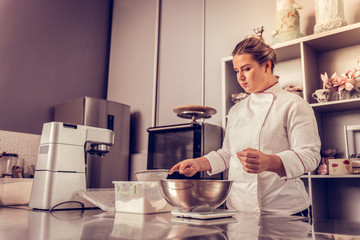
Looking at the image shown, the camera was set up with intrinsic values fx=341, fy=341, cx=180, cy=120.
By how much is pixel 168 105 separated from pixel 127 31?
1179 mm

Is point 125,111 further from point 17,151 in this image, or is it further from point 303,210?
point 303,210

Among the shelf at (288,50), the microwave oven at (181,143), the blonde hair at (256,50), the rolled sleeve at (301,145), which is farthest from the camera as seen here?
the microwave oven at (181,143)

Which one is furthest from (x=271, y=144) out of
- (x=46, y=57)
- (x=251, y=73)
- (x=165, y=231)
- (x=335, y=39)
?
(x=46, y=57)

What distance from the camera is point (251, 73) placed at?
5.01ft

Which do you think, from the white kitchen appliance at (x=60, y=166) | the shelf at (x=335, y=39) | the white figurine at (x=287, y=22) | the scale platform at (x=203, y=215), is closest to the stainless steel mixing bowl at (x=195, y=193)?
the scale platform at (x=203, y=215)

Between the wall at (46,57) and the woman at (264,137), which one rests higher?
the wall at (46,57)

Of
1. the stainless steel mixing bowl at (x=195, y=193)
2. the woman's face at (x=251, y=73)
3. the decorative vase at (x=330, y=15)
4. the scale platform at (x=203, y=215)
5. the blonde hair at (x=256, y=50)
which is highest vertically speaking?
the decorative vase at (x=330, y=15)

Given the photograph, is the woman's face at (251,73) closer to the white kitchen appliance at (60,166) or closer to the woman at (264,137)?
the woman at (264,137)

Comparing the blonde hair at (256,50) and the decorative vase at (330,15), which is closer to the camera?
the blonde hair at (256,50)

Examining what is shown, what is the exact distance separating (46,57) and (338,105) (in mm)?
2737

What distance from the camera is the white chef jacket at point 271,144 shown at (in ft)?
4.48

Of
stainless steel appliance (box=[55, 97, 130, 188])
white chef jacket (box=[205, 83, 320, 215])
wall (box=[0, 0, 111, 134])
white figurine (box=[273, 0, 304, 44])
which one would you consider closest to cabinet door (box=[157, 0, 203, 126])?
stainless steel appliance (box=[55, 97, 130, 188])

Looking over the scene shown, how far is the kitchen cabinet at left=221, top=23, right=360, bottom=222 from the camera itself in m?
2.28

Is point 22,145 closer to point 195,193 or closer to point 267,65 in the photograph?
point 267,65
